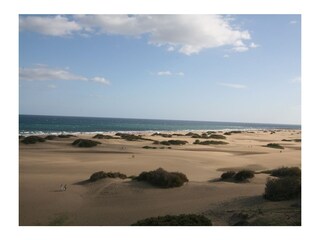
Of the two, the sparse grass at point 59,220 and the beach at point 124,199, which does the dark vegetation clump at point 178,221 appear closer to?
the beach at point 124,199

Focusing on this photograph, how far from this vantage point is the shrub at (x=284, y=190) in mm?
9289

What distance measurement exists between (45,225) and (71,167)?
26.5ft

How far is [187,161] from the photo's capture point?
18.8 m

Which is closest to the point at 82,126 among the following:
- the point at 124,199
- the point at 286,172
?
the point at 286,172

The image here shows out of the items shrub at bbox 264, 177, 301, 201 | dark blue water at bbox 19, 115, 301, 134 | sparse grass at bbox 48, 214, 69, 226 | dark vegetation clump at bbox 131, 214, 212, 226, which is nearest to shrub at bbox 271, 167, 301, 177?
shrub at bbox 264, 177, 301, 201

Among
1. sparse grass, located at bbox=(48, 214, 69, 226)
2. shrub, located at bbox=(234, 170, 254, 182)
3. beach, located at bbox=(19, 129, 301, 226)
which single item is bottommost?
sparse grass, located at bbox=(48, 214, 69, 226)

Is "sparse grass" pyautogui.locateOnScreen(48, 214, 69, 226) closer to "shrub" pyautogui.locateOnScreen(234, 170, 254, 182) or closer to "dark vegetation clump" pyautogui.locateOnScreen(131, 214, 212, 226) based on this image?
"dark vegetation clump" pyautogui.locateOnScreen(131, 214, 212, 226)

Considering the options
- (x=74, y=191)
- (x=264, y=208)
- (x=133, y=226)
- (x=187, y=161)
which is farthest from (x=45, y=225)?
(x=187, y=161)

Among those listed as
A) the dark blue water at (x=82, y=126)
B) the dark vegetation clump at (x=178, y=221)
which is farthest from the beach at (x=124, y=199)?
the dark blue water at (x=82, y=126)

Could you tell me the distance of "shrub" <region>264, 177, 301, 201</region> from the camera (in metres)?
9.29

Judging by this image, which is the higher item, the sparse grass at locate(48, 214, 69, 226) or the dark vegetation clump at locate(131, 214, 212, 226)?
the dark vegetation clump at locate(131, 214, 212, 226)

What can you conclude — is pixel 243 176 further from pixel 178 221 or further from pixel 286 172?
pixel 178 221

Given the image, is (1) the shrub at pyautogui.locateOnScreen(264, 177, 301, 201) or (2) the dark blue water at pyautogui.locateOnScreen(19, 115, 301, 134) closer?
(1) the shrub at pyautogui.locateOnScreen(264, 177, 301, 201)

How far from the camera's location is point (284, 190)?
9.34 m
